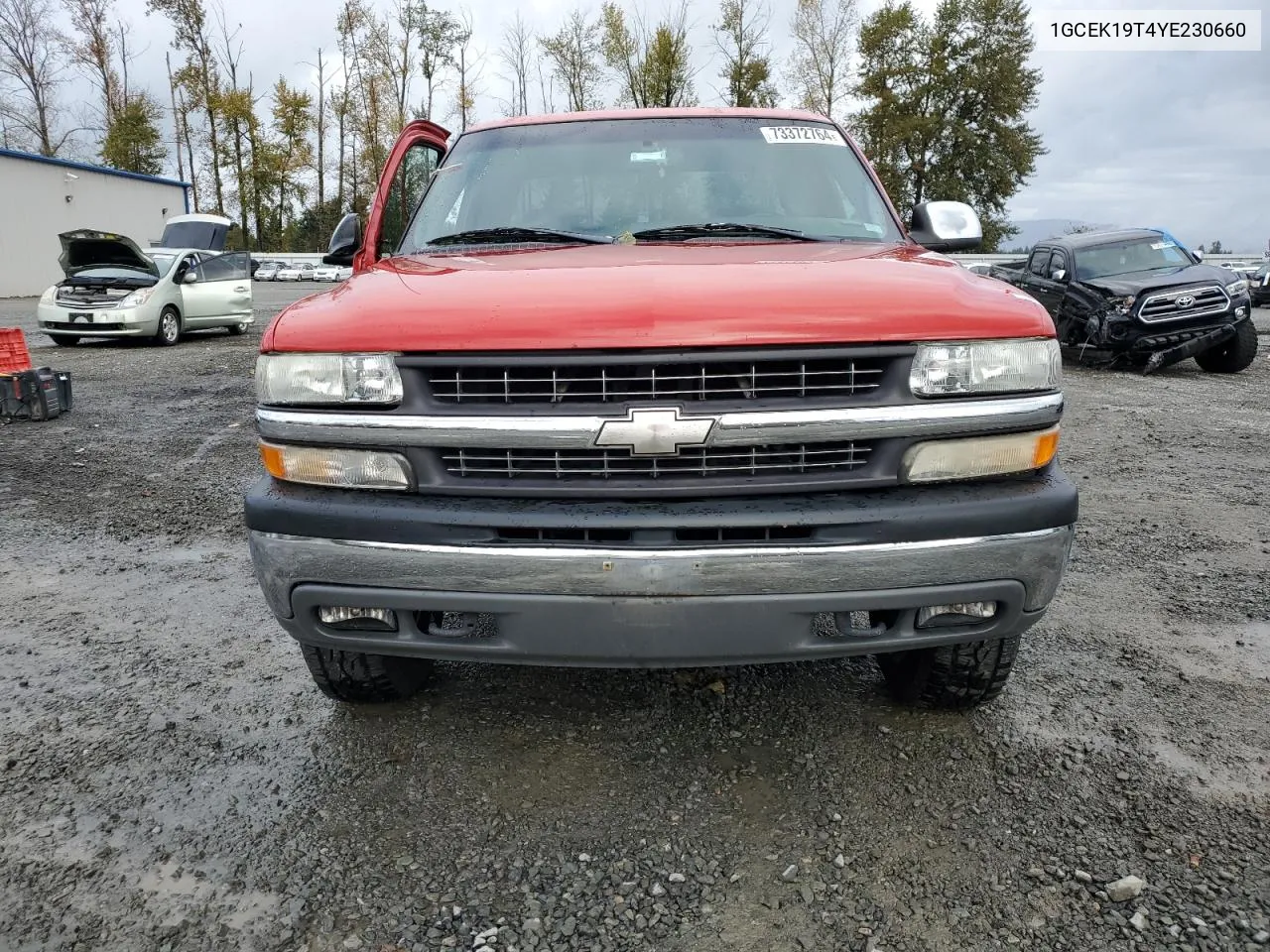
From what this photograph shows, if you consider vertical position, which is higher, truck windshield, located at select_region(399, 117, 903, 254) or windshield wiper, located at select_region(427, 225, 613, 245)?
truck windshield, located at select_region(399, 117, 903, 254)

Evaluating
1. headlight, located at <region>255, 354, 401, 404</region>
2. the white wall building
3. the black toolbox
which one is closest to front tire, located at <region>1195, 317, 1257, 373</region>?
headlight, located at <region>255, 354, 401, 404</region>

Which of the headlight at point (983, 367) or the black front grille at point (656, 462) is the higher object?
the headlight at point (983, 367)

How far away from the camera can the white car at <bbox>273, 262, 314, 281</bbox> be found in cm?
4349

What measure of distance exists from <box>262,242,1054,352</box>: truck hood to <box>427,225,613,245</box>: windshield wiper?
1.88 feet

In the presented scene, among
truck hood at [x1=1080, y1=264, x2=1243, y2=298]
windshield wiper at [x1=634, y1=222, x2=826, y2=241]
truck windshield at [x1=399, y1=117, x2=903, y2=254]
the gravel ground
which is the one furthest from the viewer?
truck hood at [x1=1080, y1=264, x2=1243, y2=298]

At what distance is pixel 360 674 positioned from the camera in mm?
2734

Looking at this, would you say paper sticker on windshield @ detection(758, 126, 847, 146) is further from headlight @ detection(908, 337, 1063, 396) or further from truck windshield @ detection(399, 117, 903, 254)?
headlight @ detection(908, 337, 1063, 396)

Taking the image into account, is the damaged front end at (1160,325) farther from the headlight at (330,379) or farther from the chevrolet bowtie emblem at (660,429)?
the headlight at (330,379)

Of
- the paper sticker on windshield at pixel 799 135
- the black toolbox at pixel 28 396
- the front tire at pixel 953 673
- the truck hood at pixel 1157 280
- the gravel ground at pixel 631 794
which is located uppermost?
the paper sticker on windshield at pixel 799 135

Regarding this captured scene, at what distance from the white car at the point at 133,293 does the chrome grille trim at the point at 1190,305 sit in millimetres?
13933

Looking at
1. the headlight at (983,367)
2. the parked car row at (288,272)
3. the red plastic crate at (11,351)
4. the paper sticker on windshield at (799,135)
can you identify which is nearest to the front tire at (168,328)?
the red plastic crate at (11,351)

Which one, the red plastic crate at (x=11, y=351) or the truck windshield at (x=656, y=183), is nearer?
the truck windshield at (x=656, y=183)

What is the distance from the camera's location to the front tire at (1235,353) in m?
11.2

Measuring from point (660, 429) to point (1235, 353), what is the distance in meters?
11.7
